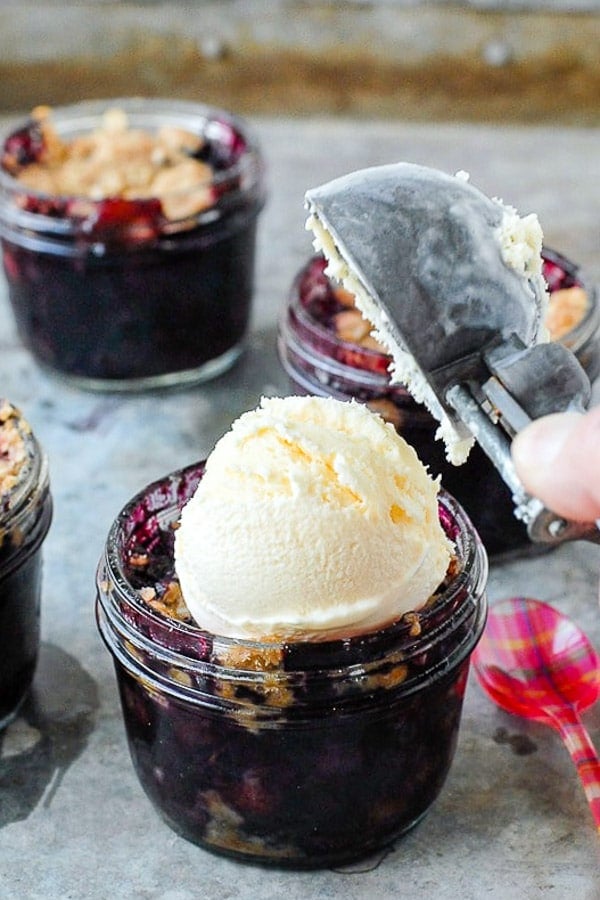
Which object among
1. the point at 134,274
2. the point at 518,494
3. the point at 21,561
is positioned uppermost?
the point at 518,494

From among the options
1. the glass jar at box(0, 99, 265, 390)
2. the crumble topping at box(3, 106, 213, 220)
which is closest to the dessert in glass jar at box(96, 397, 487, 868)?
the glass jar at box(0, 99, 265, 390)

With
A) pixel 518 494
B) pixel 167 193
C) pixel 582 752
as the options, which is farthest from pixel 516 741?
pixel 167 193

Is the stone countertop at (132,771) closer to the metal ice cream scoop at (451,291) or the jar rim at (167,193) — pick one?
the jar rim at (167,193)

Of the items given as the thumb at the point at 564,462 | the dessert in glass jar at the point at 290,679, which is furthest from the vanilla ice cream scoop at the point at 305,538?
the thumb at the point at 564,462

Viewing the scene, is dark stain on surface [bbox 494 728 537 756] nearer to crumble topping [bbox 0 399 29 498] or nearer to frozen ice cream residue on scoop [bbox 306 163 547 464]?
frozen ice cream residue on scoop [bbox 306 163 547 464]

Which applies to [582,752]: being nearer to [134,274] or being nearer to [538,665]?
[538,665]

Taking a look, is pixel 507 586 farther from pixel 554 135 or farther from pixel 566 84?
pixel 566 84
